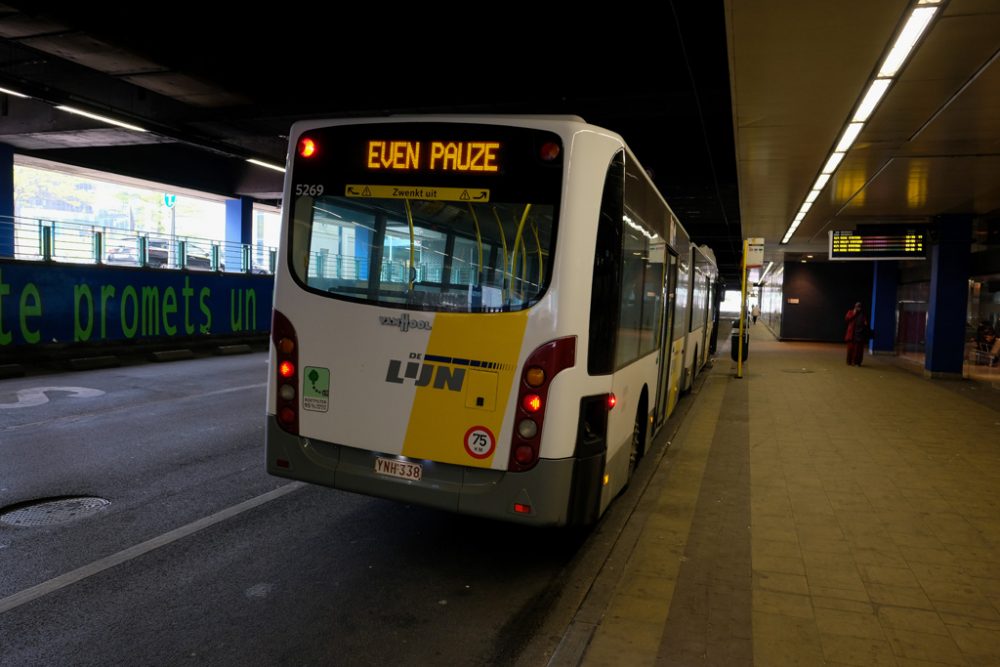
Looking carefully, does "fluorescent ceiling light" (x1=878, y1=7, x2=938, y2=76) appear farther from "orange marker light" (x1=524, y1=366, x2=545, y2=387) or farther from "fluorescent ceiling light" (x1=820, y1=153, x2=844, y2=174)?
"orange marker light" (x1=524, y1=366, x2=545, y2=387)

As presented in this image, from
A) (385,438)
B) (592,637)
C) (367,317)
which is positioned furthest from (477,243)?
(592,637)

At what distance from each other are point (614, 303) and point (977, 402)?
1265cm

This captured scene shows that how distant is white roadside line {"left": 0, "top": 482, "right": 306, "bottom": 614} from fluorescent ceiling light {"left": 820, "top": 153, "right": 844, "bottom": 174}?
9514mm

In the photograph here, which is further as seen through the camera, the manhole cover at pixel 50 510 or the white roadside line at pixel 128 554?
the manhole cover at pixel 50 510

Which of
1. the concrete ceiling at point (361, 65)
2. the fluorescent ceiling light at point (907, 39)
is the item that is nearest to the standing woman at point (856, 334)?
the concrete ceiling at point (361, 65)

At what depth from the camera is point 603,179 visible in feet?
15.7

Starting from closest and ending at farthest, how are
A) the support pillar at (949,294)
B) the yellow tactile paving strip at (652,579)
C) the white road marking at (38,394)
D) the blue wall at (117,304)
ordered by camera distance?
the yellow tactile paving strip at (652,579) < the white road marking at (38,394) < the blue wall at (117,304) < the support pillar at (949,294)

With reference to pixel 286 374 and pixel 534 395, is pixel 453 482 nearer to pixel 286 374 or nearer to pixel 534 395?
pixel 534 395

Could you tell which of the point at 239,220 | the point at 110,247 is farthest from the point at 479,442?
the point at 239,220

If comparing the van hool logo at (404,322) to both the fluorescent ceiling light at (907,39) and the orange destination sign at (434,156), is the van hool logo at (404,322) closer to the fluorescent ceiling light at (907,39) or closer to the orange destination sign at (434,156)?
the orange destination sign at (434,156)

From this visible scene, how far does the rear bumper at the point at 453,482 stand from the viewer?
4.55 metres

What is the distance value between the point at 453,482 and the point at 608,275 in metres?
1.74

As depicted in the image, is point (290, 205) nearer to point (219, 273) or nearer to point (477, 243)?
point (477, 243)

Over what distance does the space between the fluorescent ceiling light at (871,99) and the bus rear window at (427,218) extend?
494 centimetres
